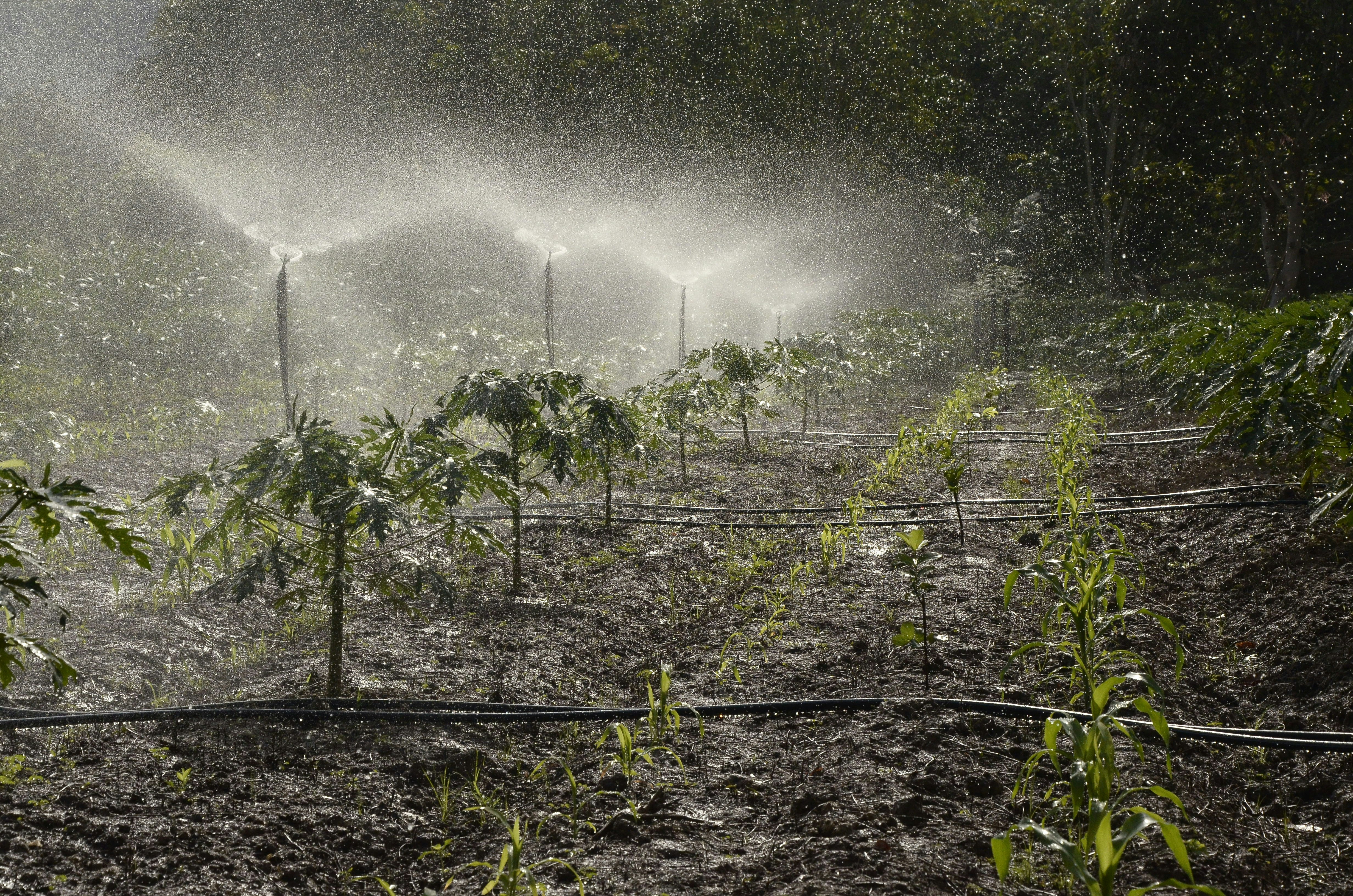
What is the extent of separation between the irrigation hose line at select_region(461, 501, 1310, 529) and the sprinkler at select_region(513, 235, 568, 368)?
17.6 feet

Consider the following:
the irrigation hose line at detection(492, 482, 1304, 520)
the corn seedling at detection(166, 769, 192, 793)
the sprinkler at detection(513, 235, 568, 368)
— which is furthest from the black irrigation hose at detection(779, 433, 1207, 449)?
the corn seedling at detection(166, 769, 192, 793)

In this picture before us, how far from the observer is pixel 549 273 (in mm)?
11445

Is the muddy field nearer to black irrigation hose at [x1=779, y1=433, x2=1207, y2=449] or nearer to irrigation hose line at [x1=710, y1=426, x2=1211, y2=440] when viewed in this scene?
black irrigation hose at [x1=779, y1=433, x2=1207, y2=449]

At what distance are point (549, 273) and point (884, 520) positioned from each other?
6735mm

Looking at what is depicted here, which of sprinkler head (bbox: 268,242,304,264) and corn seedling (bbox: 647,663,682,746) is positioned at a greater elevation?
sprinkler head (bbox: 268,242,304,264)

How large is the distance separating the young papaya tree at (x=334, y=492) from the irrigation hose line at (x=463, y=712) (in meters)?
0.22

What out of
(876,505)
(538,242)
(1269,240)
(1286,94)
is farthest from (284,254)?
(1269,240)

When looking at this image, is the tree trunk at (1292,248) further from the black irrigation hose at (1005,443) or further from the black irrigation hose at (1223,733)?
the black irrigation hose at (1223,733)

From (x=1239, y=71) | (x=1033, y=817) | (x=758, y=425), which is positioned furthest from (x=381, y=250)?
(x=1033, y=817)

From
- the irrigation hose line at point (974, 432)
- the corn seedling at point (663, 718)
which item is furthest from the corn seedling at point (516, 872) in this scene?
the irrigation hose line at point (974, 432)

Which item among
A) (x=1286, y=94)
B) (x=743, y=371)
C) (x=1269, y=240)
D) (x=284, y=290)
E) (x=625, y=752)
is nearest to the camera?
(x=625, y=752)

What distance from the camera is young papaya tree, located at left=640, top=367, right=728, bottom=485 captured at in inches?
285

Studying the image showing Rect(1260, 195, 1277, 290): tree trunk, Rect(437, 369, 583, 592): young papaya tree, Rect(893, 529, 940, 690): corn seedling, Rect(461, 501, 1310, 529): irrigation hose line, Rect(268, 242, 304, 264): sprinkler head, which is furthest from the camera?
Rect(1260, 195, 1277, 290): tree trunk

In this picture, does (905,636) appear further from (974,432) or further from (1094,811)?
(974,432)
